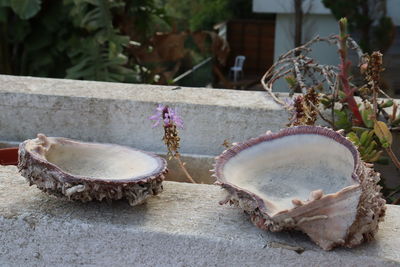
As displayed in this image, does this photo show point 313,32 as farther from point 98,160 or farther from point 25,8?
point 98,160

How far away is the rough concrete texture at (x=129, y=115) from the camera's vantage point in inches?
91.1

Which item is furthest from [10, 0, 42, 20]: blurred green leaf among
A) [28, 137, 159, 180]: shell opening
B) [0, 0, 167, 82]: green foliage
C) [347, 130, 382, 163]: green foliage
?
[347, 130, 382, 163]: green foliage

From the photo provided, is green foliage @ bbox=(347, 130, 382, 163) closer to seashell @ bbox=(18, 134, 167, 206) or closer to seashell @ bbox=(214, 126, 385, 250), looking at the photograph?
seashell @ bbox=(214, 126, 385, 250)

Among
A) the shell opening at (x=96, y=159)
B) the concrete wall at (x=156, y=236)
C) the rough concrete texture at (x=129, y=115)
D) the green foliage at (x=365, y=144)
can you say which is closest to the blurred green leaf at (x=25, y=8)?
the rough concrete texture at (x=129, y=115)

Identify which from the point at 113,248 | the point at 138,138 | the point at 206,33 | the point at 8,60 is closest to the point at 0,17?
the point at 8,60

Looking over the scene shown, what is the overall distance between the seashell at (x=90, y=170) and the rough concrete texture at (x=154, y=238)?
0.20 ft

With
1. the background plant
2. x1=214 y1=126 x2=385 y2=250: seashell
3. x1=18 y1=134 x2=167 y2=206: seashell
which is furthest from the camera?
the background plant

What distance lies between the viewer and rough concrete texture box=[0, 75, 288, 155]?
2314mm

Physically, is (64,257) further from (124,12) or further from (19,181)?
(124,12)

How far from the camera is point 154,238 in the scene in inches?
59.0

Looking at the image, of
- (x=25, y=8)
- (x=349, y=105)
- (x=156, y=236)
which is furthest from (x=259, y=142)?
(x=25, y=8)

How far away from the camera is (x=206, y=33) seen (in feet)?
27.8

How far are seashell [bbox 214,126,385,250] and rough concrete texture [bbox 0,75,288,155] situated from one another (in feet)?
2.09

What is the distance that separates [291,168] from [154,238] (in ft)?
1.34
